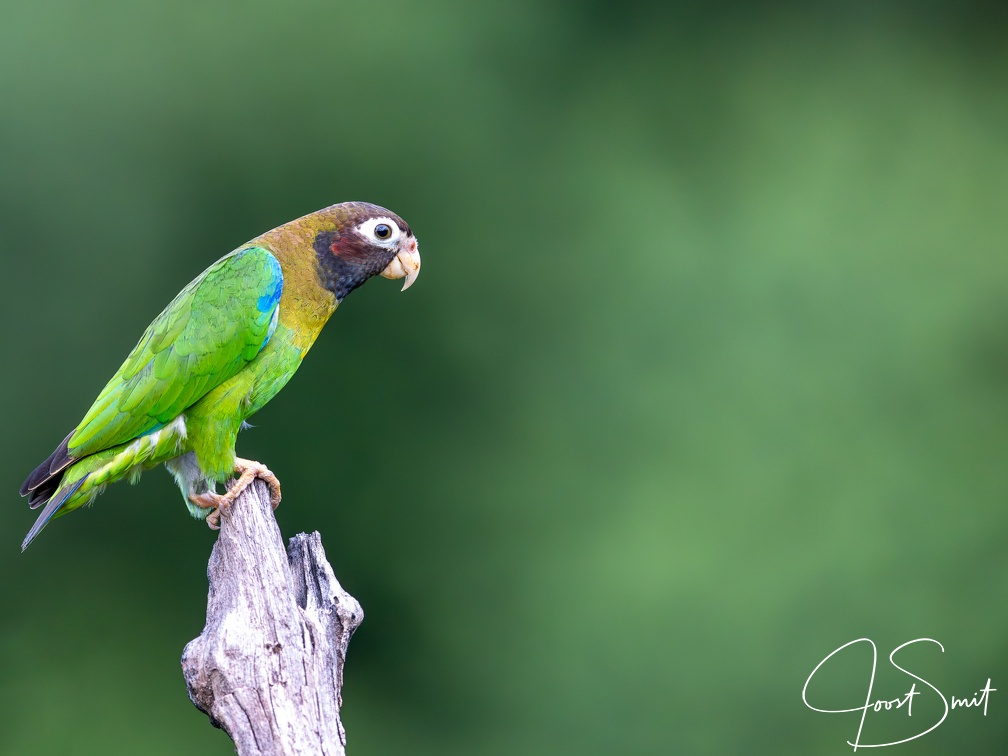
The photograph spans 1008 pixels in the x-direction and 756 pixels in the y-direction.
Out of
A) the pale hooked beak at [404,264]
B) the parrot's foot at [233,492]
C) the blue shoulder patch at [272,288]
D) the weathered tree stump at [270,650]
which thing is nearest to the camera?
the weathered tree stump at [270,650]

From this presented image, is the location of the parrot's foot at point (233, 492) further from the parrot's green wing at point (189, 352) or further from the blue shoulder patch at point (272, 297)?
the blue shoulder patch at point (272, 297)

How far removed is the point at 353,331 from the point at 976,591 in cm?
432

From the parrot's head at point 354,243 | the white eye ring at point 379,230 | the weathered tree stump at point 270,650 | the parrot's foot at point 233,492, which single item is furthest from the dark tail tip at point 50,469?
the white eye ring at point 379,230

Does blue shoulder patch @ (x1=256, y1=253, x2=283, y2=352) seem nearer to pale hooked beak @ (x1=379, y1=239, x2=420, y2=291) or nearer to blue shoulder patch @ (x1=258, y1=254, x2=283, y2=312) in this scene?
blue shoulder patch @ (x1=258, y1=254, x2=283, y2=312)

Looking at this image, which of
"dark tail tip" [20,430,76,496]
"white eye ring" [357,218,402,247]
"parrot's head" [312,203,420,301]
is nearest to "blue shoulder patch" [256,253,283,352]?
"parrot's head" [312,203,420,301]

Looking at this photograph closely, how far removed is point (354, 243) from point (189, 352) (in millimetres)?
759

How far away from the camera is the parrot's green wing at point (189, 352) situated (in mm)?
3400

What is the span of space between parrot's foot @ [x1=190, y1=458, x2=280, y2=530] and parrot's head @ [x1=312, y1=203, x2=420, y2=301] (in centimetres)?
76

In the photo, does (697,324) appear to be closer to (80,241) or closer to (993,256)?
(993,256)

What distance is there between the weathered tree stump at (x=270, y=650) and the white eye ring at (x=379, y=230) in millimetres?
1268

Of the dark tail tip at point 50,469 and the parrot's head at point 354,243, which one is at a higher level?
the parrot's head at point 354,243

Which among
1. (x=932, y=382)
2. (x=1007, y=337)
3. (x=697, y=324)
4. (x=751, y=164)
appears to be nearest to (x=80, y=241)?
(x=697, y=324)

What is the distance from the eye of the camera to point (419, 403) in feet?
22.7

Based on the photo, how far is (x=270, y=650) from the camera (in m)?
2.77
